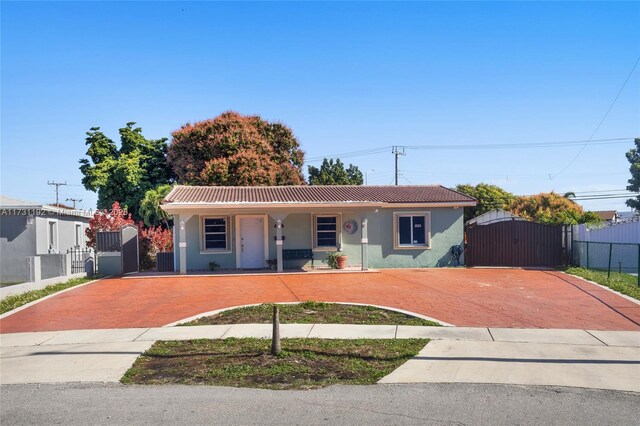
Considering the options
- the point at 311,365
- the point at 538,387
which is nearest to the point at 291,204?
the point at 311,365

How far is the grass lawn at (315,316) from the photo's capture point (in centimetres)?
1214

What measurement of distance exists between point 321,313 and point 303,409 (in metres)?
6.30

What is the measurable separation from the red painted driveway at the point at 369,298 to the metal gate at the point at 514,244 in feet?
9.34

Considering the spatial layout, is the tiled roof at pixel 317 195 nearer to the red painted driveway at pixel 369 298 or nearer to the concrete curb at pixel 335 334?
the red painted driveway at pixel 369 298

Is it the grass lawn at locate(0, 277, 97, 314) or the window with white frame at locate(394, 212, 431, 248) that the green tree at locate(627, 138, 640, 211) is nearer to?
the window with white frame at locate(394, 212, 431, 248)

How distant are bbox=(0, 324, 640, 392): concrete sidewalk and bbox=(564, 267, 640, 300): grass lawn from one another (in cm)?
560

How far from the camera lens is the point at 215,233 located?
931 inches

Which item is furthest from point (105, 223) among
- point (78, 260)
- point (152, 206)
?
point (152, 206)

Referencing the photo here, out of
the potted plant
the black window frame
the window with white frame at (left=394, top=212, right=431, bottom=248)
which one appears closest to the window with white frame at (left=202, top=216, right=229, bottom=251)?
the black window frame

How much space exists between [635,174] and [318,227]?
1159 inches

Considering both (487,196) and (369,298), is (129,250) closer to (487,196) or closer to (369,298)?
(369,298)

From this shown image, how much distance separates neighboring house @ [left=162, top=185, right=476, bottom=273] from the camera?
75.0 ft

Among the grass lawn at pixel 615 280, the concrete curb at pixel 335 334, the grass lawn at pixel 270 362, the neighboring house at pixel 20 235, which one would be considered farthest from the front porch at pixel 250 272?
the grass lawn at pixel 270 362

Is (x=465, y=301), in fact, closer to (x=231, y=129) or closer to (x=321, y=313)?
(x=321, y=313)
